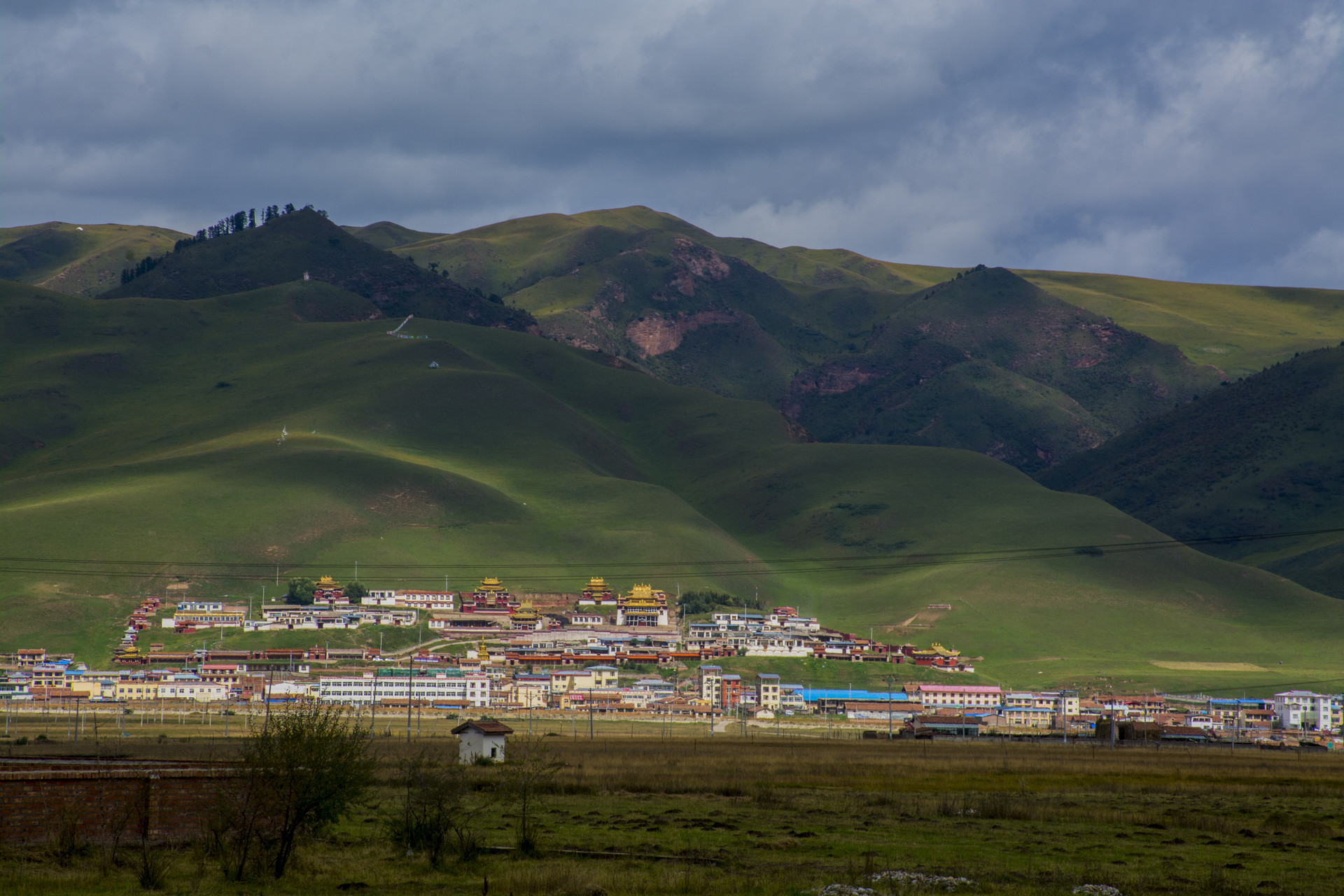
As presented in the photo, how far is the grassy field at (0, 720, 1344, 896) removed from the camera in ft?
102

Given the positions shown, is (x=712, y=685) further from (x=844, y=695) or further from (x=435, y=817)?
(x=435, y=817)

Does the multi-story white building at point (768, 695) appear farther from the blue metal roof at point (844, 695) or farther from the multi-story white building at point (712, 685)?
the multi-story white building at point (712, 685)

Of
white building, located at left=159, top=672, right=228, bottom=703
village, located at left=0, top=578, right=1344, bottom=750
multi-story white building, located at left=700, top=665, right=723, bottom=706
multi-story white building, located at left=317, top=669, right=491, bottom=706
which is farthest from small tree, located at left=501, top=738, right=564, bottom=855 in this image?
multi-story white building, located at left=700, top=665, right=723, bottom=706

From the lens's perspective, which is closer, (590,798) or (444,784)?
(444,784)

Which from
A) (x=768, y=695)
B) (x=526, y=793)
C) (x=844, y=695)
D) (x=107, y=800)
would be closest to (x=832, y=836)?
(x=526, y=793)

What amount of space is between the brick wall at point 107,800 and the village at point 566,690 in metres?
95.3

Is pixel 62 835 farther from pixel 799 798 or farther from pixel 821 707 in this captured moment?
pixel 821 707

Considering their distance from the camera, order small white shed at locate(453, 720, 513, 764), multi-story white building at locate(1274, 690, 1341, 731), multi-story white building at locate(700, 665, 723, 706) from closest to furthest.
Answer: small white shed at locate(453, 720, 513, 764)
multi-story white building at locate(1274, 690, 1341, 731)
multi-story white building at locate(700, 665, 723, 706)

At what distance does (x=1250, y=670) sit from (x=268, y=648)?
131036 mm

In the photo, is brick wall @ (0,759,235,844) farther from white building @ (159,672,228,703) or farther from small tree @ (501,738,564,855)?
white building @ (159,672,228,703)

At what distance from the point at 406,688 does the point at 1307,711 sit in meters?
101

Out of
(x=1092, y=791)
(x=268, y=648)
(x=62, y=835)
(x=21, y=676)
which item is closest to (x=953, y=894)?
(x=62, y=835)

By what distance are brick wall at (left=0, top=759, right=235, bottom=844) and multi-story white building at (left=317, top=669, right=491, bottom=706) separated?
119419 mm

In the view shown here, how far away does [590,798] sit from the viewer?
53.4 m
